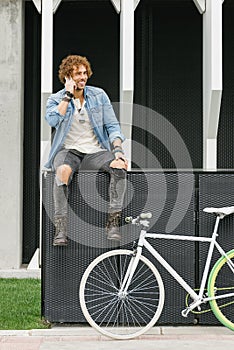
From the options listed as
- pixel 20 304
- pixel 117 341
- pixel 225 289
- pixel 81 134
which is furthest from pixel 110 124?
pixel 20 304

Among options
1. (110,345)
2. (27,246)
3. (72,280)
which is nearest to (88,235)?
(72,280)

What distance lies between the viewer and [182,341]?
705 cm

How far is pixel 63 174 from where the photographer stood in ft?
24.6

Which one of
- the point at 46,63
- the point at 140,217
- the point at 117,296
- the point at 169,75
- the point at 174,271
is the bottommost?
the point at 117,296

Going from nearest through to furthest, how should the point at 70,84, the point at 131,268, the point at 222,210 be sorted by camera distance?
the point at 131,268, the point at 222,210, the point at 70,84

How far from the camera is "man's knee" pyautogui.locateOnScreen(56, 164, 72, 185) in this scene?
7508mm

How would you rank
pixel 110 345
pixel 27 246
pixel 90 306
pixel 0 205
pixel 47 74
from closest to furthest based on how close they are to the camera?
pixel 110 345 → pixel 90 306 → pixel 47 74 → pixel 0 205 → pixel 27 246

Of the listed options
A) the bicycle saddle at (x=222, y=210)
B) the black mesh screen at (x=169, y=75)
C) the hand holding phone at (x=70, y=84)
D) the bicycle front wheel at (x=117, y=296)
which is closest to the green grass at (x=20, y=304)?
the bicycle front wheel at (x=117, y=296)

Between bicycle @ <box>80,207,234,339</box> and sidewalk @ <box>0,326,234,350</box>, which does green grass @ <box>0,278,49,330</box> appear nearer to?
sidewalk @ <box>0,326,234,350</box>

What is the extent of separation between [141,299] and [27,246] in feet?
25.2

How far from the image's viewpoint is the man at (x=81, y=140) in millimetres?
7531

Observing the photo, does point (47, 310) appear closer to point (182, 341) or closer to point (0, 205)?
point (182, 341)

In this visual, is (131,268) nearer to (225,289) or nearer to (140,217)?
(140,217)

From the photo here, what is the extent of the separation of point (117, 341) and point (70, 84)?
229cm
